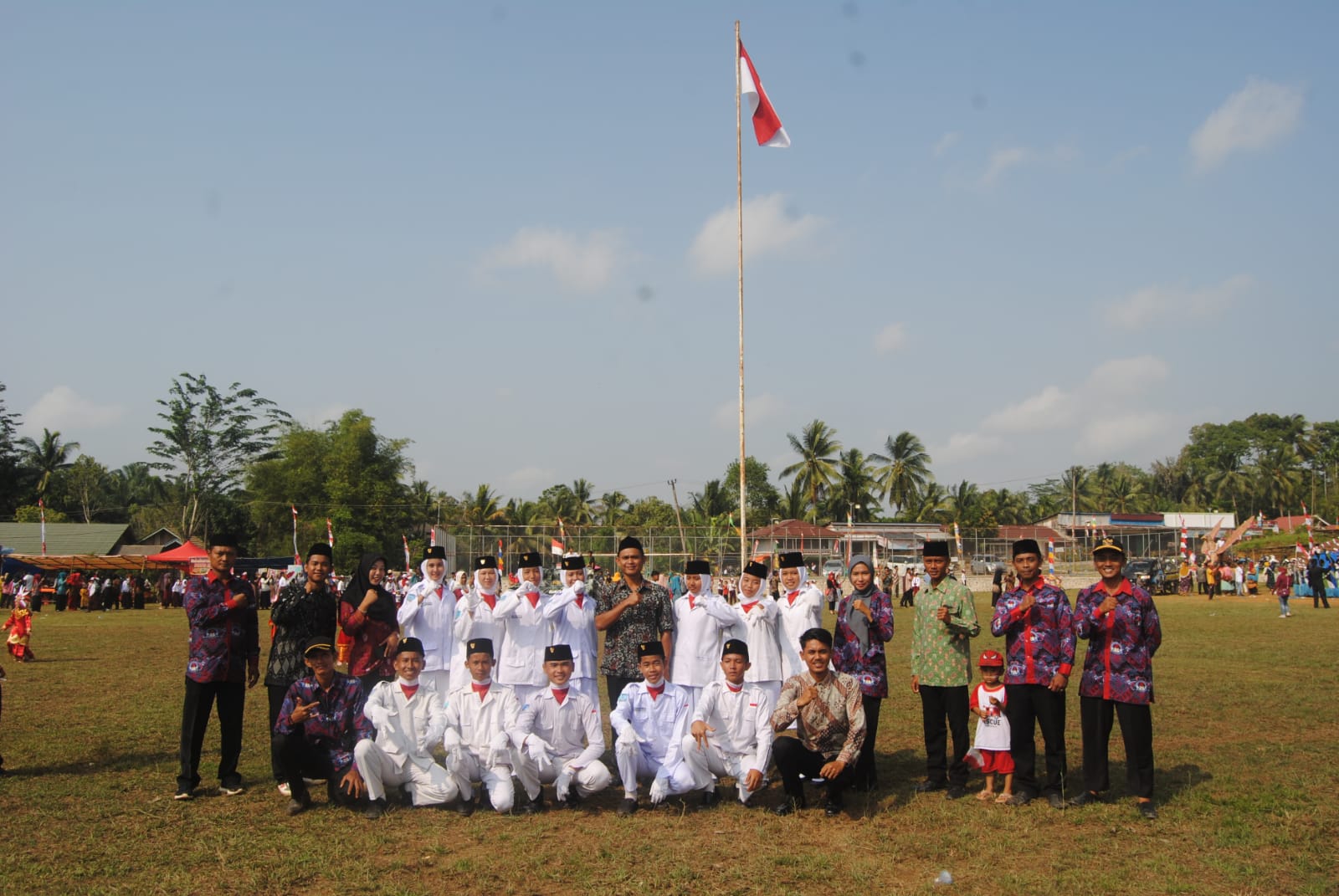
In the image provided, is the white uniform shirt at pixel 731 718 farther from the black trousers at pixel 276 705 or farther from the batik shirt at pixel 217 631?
the batik shirt at pixel 217 631

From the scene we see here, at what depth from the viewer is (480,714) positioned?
23.5ft

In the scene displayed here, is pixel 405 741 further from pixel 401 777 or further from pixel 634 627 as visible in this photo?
pixel 634 627

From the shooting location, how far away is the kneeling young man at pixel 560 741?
6.91 m

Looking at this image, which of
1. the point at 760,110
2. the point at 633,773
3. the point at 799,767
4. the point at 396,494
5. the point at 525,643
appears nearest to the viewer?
the point at 799,767

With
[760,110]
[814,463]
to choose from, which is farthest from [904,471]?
[760,110]

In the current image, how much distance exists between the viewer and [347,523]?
6325 cm

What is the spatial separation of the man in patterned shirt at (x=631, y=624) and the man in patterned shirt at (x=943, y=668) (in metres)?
2.01

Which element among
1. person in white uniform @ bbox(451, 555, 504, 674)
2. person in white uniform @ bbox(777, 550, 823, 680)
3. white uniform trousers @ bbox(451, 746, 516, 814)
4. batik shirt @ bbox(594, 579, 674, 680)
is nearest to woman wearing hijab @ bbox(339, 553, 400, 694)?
person in white uniform @ bbox(451, 555, 504, 674)

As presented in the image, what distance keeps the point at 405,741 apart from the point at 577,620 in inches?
67.9

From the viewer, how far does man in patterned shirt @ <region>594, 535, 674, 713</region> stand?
7.79 m

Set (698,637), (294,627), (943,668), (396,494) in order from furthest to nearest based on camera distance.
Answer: (396,494)
(698,637)
(294,627)
(943,668)

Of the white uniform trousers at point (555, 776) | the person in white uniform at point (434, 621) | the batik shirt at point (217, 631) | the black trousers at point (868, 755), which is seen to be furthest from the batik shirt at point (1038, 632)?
the batik shirt at point (217, 631)

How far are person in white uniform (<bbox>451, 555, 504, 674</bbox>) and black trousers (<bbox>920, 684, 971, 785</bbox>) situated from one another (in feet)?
11.7

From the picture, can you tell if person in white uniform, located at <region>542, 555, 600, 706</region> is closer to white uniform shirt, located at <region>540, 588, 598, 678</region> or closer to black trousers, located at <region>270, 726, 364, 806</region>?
white uniform shirt, located at <region>540, 588, 598, 678</region>
